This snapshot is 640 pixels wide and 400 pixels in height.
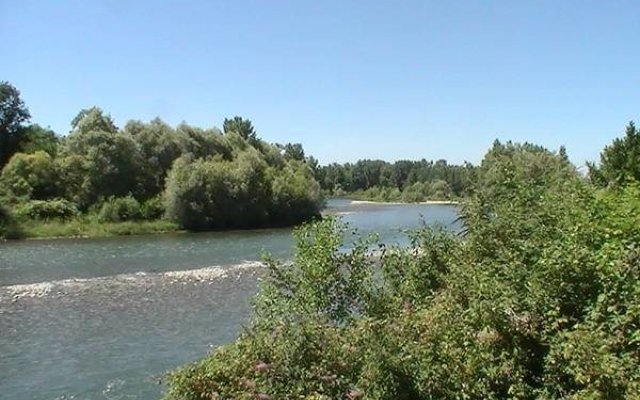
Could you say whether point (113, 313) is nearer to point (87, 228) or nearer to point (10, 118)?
point (87, 228)

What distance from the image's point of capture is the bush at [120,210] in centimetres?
6009

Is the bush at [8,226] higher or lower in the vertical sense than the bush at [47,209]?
lower

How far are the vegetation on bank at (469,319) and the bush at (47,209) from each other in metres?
53.3

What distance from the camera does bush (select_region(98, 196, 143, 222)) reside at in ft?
197

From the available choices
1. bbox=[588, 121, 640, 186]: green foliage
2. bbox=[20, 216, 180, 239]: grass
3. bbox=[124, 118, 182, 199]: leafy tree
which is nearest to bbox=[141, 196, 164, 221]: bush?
bbox=[20, 216, 180, 239]: grass

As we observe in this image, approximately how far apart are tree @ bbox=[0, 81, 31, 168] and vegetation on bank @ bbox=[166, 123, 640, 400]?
7740cm

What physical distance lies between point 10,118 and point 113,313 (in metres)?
66.2

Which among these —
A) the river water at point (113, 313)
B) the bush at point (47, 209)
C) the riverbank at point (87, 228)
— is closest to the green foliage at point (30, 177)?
the bush at point (47, 209)

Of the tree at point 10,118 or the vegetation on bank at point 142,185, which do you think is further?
the tree at point 10,118

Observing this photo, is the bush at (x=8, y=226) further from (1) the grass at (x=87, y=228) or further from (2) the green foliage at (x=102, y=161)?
(2) the green foliage at (x=102, y=161)

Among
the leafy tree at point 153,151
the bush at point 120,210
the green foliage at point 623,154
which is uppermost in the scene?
the leafy tree at point 153,151

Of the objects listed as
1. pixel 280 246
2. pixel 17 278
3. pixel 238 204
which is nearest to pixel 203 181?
pixel 238 204

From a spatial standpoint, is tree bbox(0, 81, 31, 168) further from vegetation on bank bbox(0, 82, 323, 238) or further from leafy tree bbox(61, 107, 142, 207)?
leafy tree bbox(61, 107, 142, 207)

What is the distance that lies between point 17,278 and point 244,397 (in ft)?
89.3
